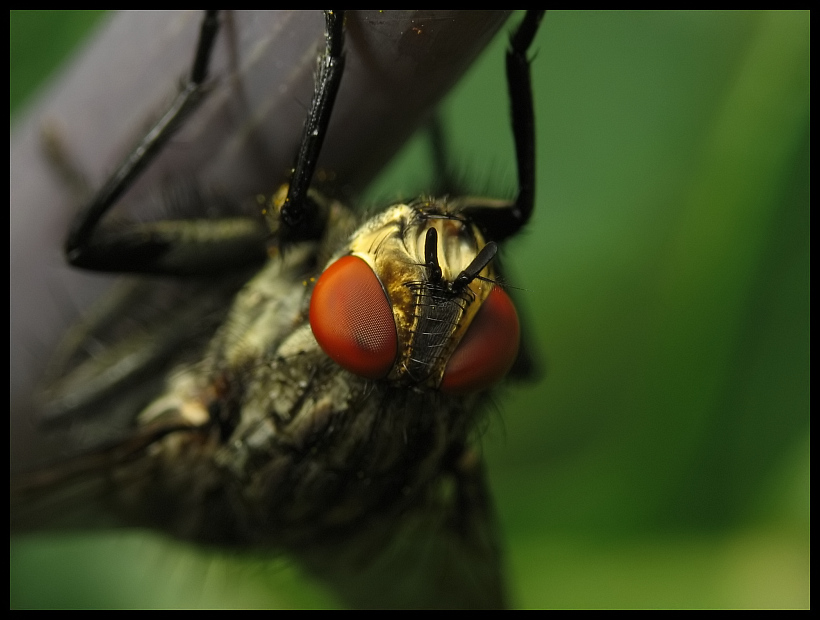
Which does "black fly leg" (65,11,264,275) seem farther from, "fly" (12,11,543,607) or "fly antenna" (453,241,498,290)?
"fly antenna" (453,241,498,290)

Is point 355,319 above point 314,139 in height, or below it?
below

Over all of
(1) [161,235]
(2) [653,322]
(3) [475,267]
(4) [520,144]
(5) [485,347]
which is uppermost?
(4) [520,144]

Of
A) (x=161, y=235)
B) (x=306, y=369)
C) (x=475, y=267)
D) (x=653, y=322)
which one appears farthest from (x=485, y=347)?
(x=653, y=322)

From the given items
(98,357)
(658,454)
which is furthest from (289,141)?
(658,454)

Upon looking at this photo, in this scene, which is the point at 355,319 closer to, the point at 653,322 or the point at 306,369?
the point at 306,369

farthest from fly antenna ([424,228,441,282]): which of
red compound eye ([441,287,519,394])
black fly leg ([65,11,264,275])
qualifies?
black fly leg ([65,11,264,275])

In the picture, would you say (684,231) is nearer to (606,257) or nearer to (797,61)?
(606,257)

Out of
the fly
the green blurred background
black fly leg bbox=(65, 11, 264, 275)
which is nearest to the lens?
the fly
